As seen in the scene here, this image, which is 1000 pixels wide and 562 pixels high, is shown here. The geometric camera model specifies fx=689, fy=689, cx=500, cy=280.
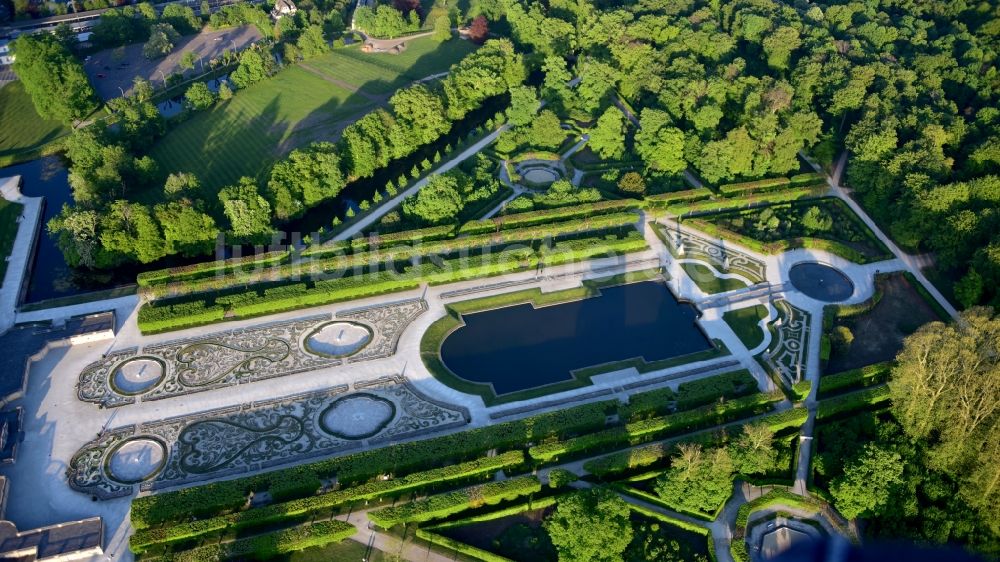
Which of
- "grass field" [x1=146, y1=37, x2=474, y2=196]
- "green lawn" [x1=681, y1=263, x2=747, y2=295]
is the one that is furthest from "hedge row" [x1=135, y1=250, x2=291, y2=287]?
"green lawn" [x1=681, y1=263, x2=747, y2=295]

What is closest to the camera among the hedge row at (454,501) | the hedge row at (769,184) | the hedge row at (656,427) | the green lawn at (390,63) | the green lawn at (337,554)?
the green lawn at (337,554)

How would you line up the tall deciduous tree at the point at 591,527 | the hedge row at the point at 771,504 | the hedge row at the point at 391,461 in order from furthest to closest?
the hedge row at the point at 771,504 → the hedge row at the point at 391,461 → the tall deciduous tree at the point at 591,527

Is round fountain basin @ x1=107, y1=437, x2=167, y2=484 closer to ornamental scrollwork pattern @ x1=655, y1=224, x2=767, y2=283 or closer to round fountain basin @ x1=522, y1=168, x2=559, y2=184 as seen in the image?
round fountain basin @ x1=522, y1=168, x2=559, y2=184

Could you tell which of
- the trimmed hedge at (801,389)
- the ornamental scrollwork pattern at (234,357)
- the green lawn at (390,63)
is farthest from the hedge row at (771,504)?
the green lawn at (390,63)


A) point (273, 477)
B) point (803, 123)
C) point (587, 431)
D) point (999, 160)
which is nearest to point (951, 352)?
point (587, 431)

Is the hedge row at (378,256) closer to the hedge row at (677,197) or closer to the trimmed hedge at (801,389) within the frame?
the hedge row at (677,197)

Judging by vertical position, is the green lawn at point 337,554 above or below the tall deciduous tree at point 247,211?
below

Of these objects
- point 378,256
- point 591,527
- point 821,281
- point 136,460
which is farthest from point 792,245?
point 136,460

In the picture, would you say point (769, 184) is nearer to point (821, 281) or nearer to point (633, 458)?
point (821, 281)
